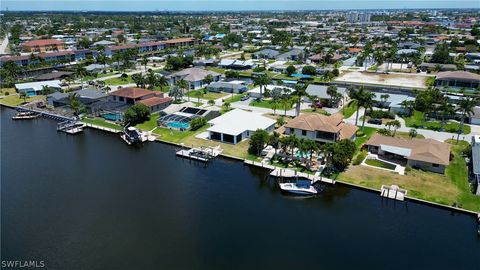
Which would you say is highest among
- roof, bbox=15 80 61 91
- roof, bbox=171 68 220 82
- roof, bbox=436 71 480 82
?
roof, bbox=436 71 480 82

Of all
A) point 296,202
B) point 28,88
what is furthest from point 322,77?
point 28,88

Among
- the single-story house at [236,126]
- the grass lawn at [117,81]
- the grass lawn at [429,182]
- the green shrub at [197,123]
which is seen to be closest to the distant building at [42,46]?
the grass lawn at [117,81]

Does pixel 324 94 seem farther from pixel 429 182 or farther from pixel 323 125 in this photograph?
pixel 429 182

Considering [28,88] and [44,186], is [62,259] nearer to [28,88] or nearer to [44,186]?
[44,186]

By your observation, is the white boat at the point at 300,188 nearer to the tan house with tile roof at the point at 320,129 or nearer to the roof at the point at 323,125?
the tan house with tile roof at the point at 320,129

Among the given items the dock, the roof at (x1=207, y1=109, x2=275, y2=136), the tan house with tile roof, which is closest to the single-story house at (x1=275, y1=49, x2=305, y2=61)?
the roof at (x1=207, y1=109, x2=275, y2=136)

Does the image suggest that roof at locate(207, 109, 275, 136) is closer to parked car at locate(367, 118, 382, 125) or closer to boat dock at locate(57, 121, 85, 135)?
parked car at locate(367, 118, 382, 125)
